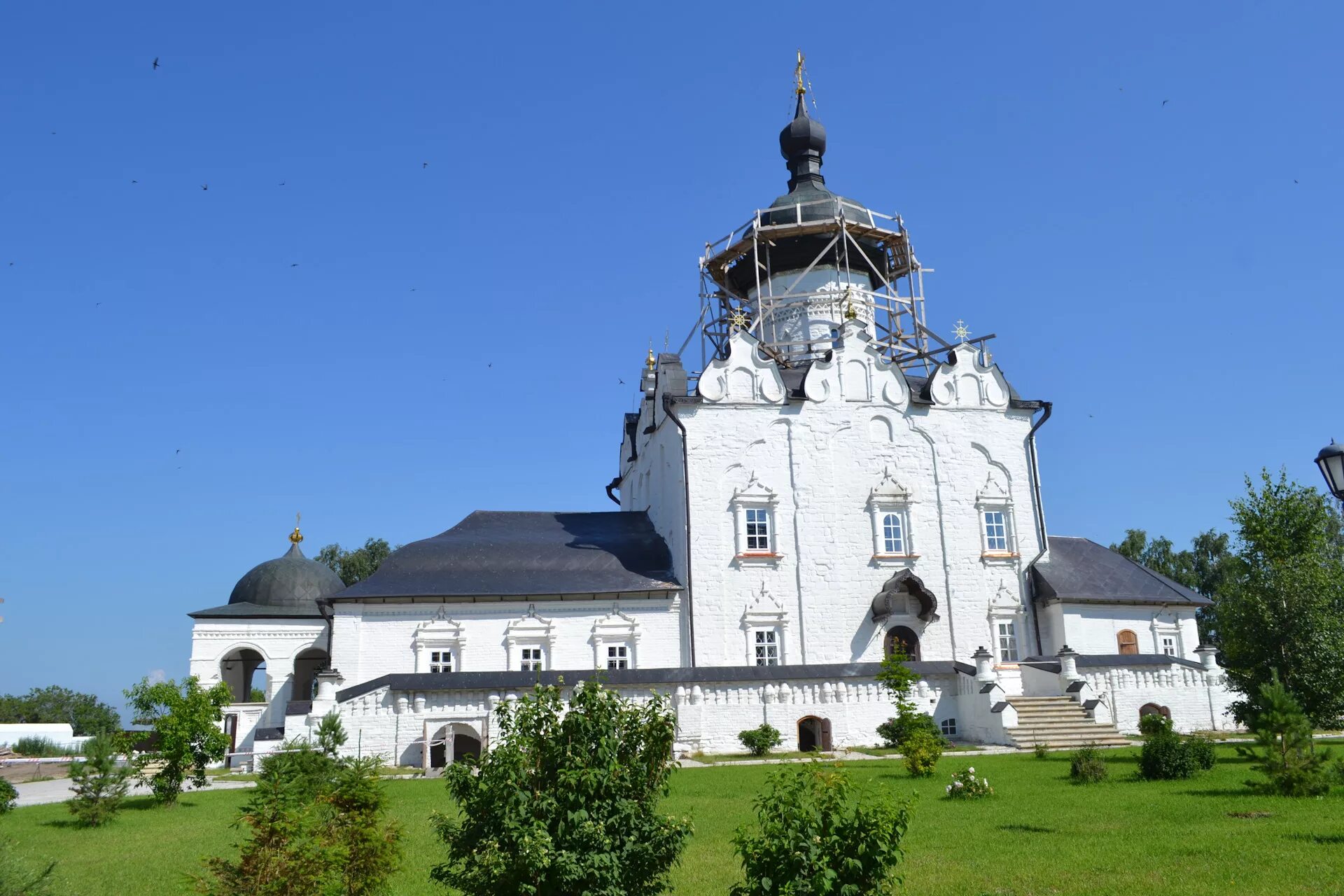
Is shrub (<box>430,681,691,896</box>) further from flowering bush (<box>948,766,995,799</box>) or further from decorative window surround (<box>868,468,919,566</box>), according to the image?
decorative window surround (<box>868,468,919,566</box>)

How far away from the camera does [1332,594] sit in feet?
58.9

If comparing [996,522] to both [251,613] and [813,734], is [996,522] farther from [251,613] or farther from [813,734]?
[251,613]

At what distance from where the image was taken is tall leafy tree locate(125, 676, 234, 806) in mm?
17000

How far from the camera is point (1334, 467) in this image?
9227 millimetres

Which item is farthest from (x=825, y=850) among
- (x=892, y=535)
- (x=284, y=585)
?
(x=284, y=585)

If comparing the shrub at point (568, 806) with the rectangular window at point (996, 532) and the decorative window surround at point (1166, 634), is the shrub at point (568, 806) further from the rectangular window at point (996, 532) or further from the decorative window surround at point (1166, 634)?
the decorative window surround at point (1166, 634)

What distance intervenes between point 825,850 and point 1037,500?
26.3 m

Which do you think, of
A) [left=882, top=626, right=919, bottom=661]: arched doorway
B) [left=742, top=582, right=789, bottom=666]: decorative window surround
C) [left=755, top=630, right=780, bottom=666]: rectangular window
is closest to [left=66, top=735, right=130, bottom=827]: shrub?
[left=742, top=582, right=789, bottom=666]: decorative window surround

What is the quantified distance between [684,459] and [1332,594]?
1584 cm

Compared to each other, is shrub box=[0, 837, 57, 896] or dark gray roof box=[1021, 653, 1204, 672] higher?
dark gray roof box=[1021, 653, 1204, 672]

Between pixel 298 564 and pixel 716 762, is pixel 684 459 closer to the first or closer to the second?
pixel 716 762

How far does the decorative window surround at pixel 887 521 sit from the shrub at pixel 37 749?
27377mm

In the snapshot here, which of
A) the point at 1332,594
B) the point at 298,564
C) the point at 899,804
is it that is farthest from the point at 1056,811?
the point at 298,564

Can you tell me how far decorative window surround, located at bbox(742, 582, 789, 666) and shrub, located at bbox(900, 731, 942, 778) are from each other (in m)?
10.9
